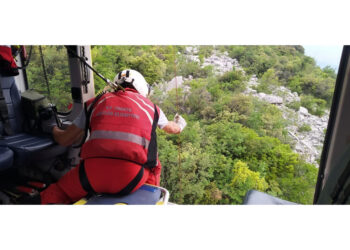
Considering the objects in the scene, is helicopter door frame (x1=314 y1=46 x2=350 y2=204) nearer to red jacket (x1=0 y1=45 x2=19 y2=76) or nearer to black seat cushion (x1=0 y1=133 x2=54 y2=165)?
black seat cushion (x1=0 y1=133 x2=54 y2=165)

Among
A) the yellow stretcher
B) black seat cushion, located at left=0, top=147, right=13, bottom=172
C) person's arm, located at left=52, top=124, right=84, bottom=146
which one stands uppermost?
person's arm, located at left=52, top=124, right=84, bottom=146

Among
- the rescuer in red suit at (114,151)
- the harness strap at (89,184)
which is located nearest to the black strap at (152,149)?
the rescuer in red suit at (114,151)

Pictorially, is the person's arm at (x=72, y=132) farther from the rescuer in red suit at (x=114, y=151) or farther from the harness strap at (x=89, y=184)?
the harness strap at (x=89, y=184)

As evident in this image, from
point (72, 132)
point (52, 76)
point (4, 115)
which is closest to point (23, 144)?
point (4, 115)

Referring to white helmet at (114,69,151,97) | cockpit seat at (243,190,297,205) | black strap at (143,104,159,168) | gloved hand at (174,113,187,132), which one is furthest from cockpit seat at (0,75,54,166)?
cockpit seat at (243,190,297,205)

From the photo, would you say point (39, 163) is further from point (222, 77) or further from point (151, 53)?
point (222, 77)

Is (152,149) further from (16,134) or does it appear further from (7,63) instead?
(7,63)
